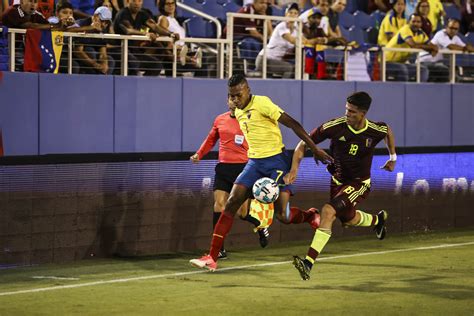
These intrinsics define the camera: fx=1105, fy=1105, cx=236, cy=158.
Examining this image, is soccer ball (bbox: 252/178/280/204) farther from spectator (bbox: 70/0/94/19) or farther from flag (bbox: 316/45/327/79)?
flag (bbox: 316/45/327/79)

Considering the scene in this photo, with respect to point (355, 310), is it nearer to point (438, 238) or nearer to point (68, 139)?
point (68, 139)

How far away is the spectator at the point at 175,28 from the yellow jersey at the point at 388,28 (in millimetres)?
4427

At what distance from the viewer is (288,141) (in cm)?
1681

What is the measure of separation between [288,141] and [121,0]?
3292 mm

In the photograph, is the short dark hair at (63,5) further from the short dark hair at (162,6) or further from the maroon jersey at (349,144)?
the maroon jersey at (349,144)

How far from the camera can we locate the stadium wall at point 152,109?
13.6m

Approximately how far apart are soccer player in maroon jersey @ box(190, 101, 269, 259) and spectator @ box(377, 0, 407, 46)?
6.24 m

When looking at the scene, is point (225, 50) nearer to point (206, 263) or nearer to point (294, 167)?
point (294, 167)

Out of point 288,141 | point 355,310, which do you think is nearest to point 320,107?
point 288,141

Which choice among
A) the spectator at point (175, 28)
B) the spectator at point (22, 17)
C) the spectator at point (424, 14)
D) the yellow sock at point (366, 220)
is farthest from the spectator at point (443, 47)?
the spectator at point (22, 17)

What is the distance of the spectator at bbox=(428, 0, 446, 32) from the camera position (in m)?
20.8

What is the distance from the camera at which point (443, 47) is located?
20031 millimetres

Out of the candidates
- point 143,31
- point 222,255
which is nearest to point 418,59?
point 143,31

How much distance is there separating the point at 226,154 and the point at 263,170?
168 centimetres
